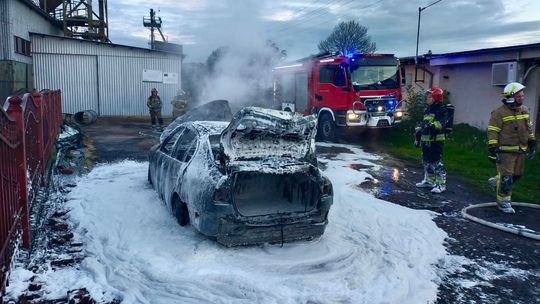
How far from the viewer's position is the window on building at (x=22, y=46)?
58.0 feet

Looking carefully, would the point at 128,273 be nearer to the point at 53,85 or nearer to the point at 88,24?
the point at 53,85

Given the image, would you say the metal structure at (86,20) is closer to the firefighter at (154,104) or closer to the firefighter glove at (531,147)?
the firefighter at (154,104)

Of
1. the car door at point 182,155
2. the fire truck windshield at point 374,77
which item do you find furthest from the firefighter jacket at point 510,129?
the fire truck windshield at point 374,77

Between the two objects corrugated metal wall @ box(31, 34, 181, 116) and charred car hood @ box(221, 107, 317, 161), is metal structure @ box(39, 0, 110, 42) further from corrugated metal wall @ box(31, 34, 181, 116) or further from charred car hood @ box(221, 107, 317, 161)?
charred car hood @ box(221, 107, 317, 161)

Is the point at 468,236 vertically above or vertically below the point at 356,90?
below

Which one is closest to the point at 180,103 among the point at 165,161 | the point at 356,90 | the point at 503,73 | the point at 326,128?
the point at 326,128

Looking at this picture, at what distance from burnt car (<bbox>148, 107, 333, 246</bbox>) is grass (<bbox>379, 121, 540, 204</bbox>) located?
484cm

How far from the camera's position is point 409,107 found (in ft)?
54.7

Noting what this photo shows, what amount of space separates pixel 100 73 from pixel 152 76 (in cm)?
245

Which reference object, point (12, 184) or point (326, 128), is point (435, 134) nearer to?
point (12, 184)

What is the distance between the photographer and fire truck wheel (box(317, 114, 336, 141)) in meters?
14.7

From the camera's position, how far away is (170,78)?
22.7 m

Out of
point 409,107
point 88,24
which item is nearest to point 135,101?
point 88,24

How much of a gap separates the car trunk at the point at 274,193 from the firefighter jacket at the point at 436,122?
3730 mm
